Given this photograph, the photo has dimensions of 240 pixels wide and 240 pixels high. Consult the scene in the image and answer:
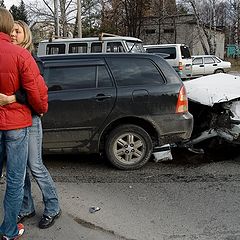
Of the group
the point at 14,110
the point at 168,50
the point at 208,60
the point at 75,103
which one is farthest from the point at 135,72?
the point at 208,60

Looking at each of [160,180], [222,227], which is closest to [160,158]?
[160,180]

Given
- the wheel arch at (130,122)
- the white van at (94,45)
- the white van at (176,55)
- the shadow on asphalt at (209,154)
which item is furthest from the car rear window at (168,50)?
the wheel arch at (130,122)

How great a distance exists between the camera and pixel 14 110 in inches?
114

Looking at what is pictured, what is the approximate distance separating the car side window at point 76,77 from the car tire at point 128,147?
0.69m

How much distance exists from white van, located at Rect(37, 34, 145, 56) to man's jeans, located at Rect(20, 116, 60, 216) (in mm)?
9925

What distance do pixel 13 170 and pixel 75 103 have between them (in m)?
2.09

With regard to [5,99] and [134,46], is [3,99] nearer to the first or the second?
[5,99]

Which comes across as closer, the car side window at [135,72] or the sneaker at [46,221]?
the sneaker at [46,221]

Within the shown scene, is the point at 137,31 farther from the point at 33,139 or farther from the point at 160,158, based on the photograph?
the point at 33,139

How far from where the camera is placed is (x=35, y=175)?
10.9 feet

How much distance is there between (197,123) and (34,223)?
12.1 feet

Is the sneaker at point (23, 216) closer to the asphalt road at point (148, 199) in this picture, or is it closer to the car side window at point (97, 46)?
the asphalt road at point (148, 199)

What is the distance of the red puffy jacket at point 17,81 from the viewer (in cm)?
277

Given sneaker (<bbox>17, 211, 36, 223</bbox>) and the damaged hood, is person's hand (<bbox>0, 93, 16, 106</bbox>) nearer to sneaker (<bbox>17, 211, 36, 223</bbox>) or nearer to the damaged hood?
sneaker (<bbox>17, 211, 36, 223</bbox>)
